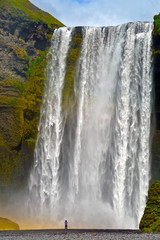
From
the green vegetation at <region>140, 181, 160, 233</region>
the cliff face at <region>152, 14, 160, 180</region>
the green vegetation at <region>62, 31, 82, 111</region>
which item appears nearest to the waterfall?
the green vegetation at <region>62, 31, 82, 111</region>

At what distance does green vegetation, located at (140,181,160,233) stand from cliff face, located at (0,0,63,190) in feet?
57.3

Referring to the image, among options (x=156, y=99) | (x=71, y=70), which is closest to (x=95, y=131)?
(x=156, y=99)

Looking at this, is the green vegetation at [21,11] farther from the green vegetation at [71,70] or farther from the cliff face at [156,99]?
the cliff face at [156,99]

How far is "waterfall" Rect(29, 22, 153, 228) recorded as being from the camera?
29.0 m

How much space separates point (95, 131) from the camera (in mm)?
33062

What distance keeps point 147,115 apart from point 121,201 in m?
9.19

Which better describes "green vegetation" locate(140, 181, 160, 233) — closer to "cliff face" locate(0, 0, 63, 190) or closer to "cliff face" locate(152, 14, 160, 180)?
"cliff face" locate(152, 14, 160, 180)

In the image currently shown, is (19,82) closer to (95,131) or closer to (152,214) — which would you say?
(95,131)

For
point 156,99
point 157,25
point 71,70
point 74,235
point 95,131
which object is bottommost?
point 74,235

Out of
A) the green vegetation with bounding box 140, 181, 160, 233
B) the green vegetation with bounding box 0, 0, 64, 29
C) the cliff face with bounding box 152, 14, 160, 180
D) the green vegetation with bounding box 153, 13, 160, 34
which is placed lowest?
the green vegetation with bounding box 140, 181, 160, 233

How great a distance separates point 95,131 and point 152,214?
16285mm

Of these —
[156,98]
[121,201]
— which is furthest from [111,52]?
Result: [121,201]

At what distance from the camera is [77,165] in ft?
106

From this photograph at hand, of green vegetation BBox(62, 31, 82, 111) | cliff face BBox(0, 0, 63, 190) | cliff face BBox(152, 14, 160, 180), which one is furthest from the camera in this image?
green vegetation BBox(62, 31, 82, 111)
